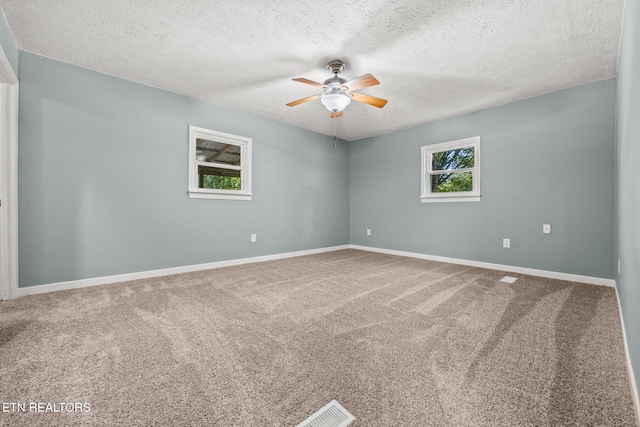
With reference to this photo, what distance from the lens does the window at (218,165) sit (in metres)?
3.79

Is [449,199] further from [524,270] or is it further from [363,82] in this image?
[363,82]

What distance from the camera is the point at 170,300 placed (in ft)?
8.41

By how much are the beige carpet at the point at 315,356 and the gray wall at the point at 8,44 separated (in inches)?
85.7

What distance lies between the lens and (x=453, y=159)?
453 cm

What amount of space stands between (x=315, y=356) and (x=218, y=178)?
10.6 ft

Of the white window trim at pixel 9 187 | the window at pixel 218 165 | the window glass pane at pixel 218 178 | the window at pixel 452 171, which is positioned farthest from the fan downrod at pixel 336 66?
the white window trim at pixel 9 187

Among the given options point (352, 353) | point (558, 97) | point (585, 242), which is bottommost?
point (352, 353)

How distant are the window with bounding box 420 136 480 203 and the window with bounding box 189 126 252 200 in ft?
10.1

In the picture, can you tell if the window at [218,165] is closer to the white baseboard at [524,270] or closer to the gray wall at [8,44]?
the gray wall at [8,44]

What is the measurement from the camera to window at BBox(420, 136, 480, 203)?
13.8 feet

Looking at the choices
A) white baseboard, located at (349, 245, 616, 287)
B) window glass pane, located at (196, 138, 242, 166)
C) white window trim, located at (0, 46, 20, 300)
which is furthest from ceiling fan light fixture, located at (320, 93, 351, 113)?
white baseboard, located at (349, 245, 616, 287)

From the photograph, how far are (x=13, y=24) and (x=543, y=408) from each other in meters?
4.47

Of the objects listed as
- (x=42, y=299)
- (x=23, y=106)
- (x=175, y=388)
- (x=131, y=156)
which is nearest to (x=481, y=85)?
(x=175, y=388)

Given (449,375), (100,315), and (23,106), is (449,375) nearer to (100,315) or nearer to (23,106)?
(100,315)
